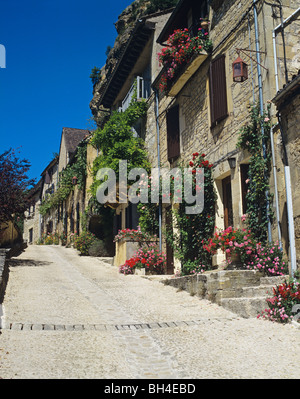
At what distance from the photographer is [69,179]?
25.6m

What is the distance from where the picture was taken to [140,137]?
16266 millimetres

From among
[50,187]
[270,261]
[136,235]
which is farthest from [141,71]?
[50,187]

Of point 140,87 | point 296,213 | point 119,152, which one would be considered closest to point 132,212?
point 119,152

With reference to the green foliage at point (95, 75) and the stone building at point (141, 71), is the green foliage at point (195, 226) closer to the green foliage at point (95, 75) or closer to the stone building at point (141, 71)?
the stone building at point (141, 71)

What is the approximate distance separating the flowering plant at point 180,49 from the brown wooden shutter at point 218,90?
2.19 ft

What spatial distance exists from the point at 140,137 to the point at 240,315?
1061cm

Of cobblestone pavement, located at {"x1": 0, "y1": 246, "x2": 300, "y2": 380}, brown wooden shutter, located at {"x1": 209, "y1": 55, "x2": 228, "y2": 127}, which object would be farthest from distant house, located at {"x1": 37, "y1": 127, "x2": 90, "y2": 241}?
cobblestone pavement, located at {"x1": 0, "y1": 246, "x2": 300, "y2": 380}

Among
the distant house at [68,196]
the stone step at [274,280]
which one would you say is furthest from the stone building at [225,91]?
the distant house at [68,196]

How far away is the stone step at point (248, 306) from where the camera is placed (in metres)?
6.33

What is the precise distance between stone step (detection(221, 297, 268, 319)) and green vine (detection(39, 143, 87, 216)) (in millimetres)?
16087

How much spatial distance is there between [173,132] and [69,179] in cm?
1384

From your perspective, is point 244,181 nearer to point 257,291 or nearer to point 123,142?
point 257,291

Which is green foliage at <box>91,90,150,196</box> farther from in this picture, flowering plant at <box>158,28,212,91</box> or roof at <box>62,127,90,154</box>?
roof at <box>62,127,90,154</box>
